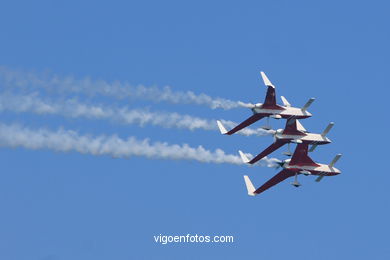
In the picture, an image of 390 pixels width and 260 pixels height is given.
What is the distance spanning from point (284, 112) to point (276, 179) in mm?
9551

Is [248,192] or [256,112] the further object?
[248,192]

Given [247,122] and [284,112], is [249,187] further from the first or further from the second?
[284,112]

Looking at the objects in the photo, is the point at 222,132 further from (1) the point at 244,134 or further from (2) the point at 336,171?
(2) the point at 336,171

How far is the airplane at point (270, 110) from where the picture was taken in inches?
5221

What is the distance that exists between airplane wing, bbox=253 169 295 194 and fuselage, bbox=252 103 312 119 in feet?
23.6

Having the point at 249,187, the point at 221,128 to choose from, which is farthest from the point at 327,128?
the point at 249,187

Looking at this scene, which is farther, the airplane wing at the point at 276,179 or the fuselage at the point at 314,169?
the airplane wing at the point at 276,179

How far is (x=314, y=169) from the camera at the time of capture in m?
139

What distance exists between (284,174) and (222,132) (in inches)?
312

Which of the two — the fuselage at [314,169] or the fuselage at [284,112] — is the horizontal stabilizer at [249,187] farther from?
the fuselage at [284,112]

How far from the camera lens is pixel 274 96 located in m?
133

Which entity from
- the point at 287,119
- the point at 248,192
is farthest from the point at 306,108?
the point at 248,192

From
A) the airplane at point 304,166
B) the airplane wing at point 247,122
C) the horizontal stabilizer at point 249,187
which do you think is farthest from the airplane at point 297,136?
the horizontal stabilizer at point 249,187

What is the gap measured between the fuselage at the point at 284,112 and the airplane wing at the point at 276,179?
7.20 m
